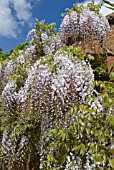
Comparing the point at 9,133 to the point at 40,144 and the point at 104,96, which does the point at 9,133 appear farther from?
the point at 104,96

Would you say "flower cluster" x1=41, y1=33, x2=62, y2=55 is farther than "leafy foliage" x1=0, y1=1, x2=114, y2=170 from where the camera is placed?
Yes

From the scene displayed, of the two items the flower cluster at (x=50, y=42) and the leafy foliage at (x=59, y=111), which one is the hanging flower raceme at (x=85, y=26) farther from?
the flower cluster at (x=50, y=42)

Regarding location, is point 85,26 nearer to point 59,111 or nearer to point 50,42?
point 50,42

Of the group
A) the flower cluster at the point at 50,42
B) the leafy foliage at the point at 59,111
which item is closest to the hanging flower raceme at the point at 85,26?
the leafy foliage at the point at 59,111

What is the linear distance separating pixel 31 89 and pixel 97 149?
1345mm

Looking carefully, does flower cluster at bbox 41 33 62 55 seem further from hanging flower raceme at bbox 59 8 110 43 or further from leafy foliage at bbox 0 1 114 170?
hanging flower raceme at bbox 59 8 110 43

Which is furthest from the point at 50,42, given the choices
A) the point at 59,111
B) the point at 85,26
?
the point at 59,111

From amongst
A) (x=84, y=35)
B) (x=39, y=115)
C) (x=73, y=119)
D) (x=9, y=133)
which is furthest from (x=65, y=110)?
(x=84, y=35)

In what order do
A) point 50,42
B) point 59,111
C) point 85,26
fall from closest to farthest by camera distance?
point 59,111 < point 85,26 < point 50,42

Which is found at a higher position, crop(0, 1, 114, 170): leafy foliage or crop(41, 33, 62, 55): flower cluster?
crop(41, 33, 62, 55): flower cluster

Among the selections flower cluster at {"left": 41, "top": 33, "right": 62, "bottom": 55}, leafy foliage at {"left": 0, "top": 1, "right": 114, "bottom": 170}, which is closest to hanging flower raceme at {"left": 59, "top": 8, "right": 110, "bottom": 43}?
leafy foliage at {"left": 0, "top": 1, "right": 114, "bottom": 170}

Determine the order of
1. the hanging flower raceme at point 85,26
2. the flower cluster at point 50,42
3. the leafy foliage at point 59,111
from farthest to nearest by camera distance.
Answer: the flower cluster at point 50,42 < the hanging flower raceme at point 85,26 < the leafy foliage at point 59,111

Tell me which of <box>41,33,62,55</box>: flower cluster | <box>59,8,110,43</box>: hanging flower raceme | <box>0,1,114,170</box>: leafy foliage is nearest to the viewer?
<box>0,1,114,170</box>: leafy foliage

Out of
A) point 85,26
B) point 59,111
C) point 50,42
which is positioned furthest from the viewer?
point 50,42
